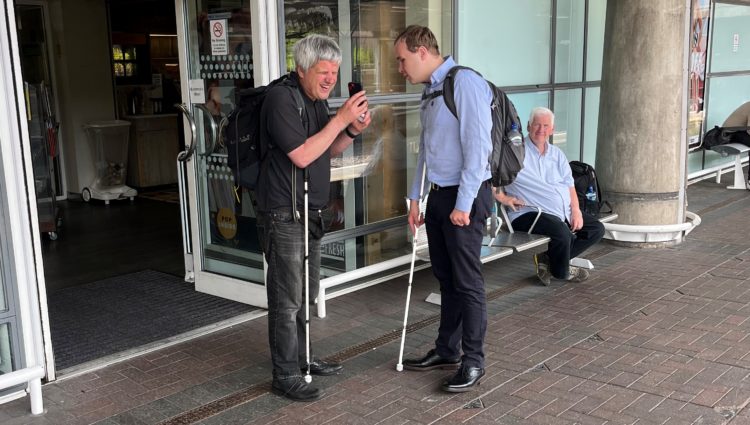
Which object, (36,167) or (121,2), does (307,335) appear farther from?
(121,2)

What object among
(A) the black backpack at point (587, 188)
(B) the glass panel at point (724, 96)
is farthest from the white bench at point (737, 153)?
(A) the black backpack at point (587, 188)

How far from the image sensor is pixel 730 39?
40.4 feet

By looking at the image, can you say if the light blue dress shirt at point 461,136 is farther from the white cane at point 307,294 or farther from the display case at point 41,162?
the display case at point 41,162

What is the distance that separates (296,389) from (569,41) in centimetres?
590

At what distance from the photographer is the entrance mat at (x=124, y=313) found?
16.3 feet

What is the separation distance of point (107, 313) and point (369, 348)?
209 centimetres

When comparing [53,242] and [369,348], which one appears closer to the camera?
[369,348]

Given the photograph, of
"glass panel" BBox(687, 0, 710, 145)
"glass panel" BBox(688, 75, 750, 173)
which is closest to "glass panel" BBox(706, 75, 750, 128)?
"glass panel" BBox(688, 75, 750, 173)

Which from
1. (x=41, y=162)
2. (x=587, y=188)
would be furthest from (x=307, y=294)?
(x=41, y=162)

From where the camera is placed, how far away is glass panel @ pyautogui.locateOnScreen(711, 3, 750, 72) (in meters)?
12.0

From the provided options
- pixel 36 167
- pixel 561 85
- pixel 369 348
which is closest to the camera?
pixel 369 348

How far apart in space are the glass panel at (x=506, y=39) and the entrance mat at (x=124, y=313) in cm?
316

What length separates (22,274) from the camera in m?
4.04

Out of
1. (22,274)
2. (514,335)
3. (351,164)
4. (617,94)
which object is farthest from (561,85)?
(22,274)
